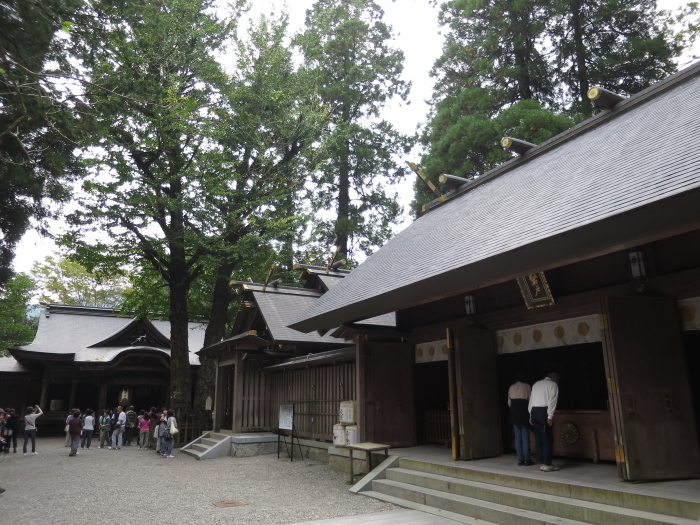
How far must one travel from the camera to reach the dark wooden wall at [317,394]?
39.6 ft

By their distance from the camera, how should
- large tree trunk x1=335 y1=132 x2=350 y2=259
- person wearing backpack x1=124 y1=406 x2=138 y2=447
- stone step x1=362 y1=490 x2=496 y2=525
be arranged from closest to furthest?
stone step x1=362 y1=490 x2=496 y2=525, person wearing backpack x1=124 y1=406 x2=138 y2=447, large tree trunk x1=335 y1=132 x2=350 y2=259

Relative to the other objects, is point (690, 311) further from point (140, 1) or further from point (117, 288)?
point (117, 288)

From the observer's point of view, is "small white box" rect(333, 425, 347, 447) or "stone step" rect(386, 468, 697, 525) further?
"small white box" rect(333, 425, 347, 447)

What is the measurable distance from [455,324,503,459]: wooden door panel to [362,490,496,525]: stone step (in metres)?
1.31

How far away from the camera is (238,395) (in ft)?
48.6

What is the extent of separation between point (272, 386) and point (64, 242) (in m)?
8.14

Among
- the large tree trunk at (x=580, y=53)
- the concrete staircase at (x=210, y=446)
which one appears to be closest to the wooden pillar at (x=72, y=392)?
the concrete staircase at (x=210, y=446)

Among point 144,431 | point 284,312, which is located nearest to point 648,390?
point 284,312

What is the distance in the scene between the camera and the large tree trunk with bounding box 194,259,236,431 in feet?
58.5

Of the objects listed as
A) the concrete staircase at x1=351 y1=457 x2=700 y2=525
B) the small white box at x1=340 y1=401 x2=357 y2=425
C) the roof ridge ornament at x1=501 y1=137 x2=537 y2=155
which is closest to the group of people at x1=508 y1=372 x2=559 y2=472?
the concrete staircase at x1=351 y1=457 x2=700 y2=525

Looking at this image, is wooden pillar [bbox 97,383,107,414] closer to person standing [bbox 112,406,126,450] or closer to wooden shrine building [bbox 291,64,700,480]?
person standing [bbox 112,406,126,450]

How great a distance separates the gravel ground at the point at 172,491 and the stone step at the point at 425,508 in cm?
21

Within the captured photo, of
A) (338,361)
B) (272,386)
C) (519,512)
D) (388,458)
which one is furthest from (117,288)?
(519,512)

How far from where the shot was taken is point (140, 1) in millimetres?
9141
